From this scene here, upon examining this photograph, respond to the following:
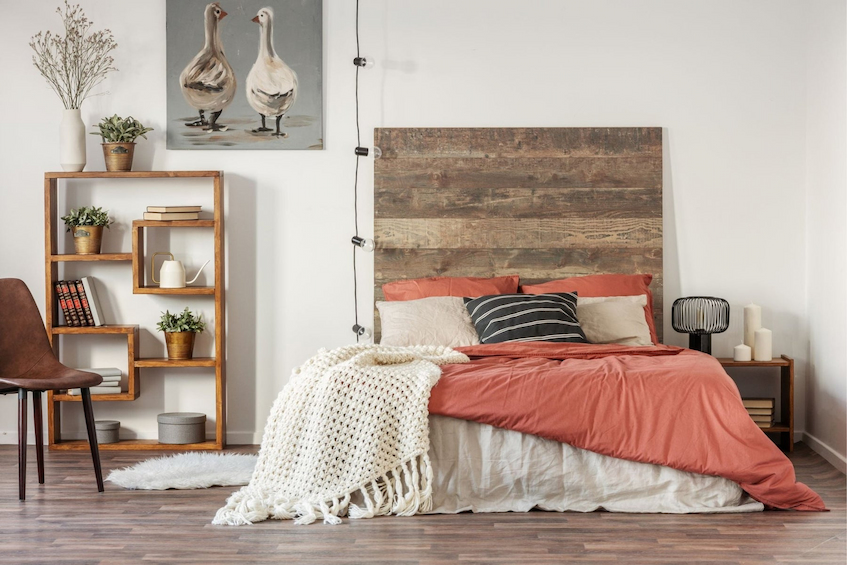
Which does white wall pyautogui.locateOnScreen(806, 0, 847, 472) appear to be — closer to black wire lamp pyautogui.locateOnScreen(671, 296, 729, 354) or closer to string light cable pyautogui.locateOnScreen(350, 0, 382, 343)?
black wire lamp pyautogui.locateOnScreen(671, 296, 729, 354)

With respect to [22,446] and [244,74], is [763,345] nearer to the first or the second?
[244,74]

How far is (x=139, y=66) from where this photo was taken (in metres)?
4.68

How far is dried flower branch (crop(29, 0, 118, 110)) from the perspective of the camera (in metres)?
4.55

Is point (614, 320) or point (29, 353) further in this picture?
point (614, 320)

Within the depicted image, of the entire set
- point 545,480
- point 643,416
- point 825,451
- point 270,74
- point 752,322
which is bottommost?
point 825,451

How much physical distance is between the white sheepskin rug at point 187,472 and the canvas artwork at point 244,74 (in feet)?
5.58

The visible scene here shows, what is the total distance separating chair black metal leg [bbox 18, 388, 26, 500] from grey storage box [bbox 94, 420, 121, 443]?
0.99 metres

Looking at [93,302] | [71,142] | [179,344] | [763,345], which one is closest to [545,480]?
[763,345]

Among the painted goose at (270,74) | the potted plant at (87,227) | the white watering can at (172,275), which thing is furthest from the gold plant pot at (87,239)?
the painted goose at (270,74)

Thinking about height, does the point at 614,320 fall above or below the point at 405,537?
above

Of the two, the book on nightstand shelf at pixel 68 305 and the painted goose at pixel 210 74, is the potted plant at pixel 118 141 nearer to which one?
the painted goose at pixel 210 74

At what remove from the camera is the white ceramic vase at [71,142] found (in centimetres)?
447

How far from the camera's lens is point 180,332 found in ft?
14.7

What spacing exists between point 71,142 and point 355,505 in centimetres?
256
